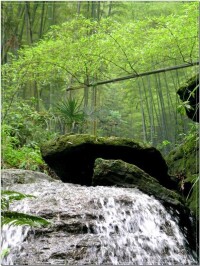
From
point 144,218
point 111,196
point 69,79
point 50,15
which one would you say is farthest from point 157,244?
point 50,15

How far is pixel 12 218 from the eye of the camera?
1195mm

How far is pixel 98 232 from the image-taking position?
255 cm

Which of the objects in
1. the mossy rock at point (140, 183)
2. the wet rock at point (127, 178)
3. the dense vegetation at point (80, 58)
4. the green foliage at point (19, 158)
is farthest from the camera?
the dense vegetation at point (80, 58)

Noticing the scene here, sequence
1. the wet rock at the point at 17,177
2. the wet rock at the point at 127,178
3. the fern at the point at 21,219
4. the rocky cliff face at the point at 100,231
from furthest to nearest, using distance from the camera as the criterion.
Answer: the wet rock at the point at 17,177, the wet rock at the point at 127,178, the rocky cliff face at the point at 100,231, the fern at the point at 21,219

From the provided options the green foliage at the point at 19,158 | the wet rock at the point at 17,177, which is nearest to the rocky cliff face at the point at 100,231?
the wet rock at the point at 17,177

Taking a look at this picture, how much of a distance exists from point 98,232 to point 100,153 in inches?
69.5

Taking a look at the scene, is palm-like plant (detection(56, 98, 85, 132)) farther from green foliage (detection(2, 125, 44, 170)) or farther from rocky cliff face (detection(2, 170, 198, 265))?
rocky cliff face (detection(2, 170, 198, 265))

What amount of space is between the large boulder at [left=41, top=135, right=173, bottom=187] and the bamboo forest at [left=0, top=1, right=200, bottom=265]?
0.5 inches

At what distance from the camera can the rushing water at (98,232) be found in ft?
7.33

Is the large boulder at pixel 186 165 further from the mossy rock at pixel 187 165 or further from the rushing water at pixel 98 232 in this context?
the rushing water at pixel 98 232

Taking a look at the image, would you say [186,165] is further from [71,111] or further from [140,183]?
[71,111]

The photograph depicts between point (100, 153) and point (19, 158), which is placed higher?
point (100, 153)

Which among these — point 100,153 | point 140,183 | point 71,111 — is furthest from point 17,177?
point 71,111

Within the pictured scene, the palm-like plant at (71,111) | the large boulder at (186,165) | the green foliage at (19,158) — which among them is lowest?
the green foliage at (19,158)
